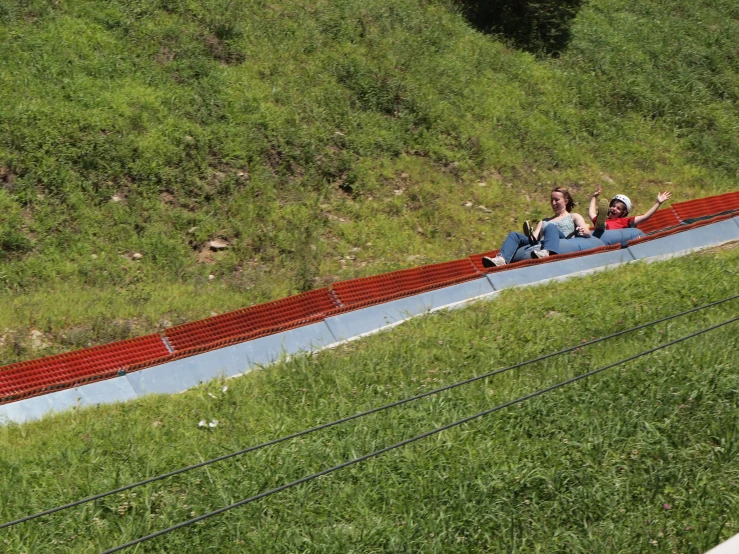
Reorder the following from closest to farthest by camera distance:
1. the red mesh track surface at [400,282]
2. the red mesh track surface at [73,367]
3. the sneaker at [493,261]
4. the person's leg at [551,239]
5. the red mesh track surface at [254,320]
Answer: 1. the red mesh track surface at [73,367]
2. the red mesh track surface at [254,320]
3. the red mesh track surface at [400,282]
4. the sneaker at [493,261]
5. the person's leg at [551,239]

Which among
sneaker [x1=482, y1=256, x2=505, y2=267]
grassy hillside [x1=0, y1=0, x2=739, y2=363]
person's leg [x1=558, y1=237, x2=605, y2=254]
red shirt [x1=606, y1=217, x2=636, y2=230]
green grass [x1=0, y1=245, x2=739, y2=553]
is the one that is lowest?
grassy hillside [x1=0, y1=0, x2=739, y2=363]

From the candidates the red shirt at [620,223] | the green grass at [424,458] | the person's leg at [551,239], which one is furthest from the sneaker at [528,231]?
the green grass at [424,458]

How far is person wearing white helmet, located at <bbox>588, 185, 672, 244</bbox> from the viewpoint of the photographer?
11578 millimetres

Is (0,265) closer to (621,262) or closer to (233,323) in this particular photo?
(233,323)

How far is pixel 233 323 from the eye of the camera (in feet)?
28.6

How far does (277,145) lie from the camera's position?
13.3 m

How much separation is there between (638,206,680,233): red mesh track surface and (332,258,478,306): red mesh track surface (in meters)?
3.76

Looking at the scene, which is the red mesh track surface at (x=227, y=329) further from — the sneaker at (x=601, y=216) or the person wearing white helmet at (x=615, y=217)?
the sneaker at (x=601, y=216)

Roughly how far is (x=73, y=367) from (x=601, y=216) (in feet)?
22.8

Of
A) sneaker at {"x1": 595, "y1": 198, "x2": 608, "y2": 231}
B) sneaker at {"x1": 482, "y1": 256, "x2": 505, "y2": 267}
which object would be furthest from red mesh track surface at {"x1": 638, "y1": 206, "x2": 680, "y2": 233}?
sneaker at {"x1": 482, "y1": 256, "x2": 505, "y2": 267}

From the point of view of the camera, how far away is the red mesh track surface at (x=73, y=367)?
728 centimetres

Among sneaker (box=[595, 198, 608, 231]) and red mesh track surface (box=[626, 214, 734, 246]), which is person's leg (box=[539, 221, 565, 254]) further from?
red mesh track surface (box=[626, 214, 734, 246])

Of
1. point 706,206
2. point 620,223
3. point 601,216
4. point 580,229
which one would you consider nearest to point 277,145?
point 580,229

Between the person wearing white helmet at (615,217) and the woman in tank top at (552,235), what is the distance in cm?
19
